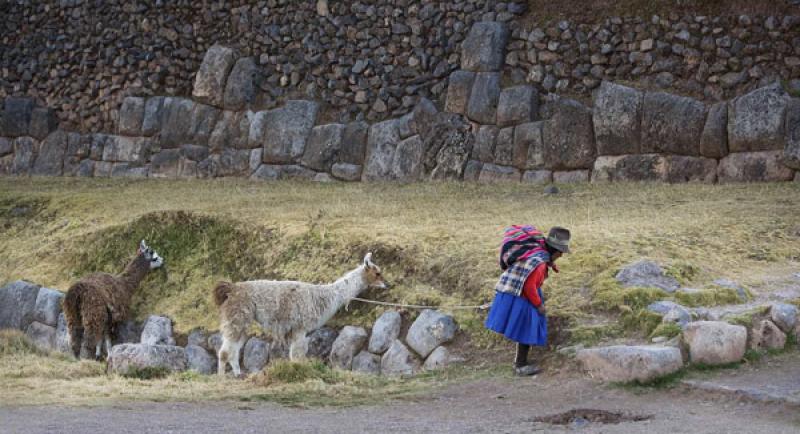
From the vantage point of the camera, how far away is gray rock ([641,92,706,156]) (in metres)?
17.4

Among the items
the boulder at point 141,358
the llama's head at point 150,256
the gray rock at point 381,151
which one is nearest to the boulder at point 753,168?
the gray rock at point 381,151

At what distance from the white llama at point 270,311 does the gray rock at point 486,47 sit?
854 cm

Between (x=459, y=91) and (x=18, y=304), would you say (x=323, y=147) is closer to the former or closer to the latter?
(x=459, y=91)

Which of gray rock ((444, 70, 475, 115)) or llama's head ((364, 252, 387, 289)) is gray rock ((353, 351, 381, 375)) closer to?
llama's head ((364, 252, 387, 289))

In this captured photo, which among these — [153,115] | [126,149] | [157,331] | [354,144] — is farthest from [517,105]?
[126,149]

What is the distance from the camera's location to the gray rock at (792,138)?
54.3 feet

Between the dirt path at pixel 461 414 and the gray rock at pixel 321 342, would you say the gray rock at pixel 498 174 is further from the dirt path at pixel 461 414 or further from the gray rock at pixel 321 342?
the dirt path at pixel 461 414

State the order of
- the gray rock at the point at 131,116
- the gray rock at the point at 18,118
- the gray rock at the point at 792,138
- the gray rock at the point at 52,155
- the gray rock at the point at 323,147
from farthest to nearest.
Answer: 1. the gray rock at the point at 18,118
2. the gray rock at the point at 52,155
3. the gray rock at the point at 131,116
4. the gray rock at the point at 323,147
5. the gray rock at the point at 792,138

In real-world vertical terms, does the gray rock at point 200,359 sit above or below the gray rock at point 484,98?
below

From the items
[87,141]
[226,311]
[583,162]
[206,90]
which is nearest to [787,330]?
[226,311]

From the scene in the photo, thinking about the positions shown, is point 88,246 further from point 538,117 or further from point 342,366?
point 538,117

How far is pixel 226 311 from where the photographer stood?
11.8 metres

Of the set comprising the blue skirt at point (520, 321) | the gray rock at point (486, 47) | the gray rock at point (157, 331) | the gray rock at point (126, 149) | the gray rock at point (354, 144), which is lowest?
the gray rock at point (157, 331)

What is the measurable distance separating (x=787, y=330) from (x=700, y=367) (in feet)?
3.65
